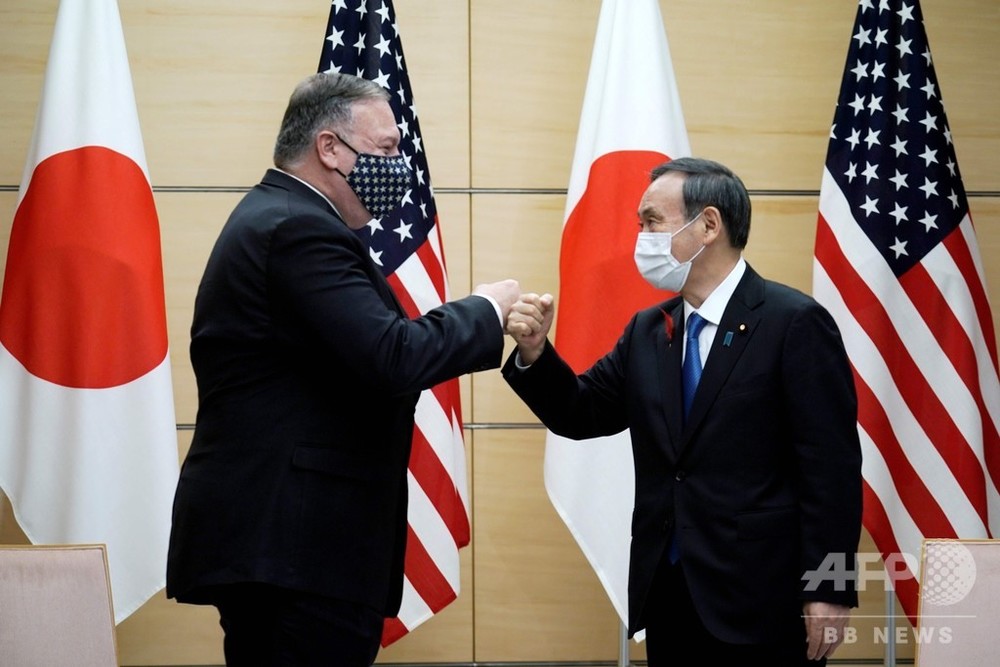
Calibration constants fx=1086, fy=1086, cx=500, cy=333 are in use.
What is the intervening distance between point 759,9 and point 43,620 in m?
3.29

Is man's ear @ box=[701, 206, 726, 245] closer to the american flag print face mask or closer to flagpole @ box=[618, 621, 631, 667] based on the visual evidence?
the american flag print face mask

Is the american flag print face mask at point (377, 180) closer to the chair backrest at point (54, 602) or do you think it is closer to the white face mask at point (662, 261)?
the white face mask at point (662, 261)

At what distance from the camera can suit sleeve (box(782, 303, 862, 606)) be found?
234 centimetres

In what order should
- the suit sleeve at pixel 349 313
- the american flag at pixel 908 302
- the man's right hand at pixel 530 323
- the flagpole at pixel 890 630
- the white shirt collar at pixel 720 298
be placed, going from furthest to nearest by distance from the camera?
the flagpole at pixel 890 630 → the american flag at pixel 908 302 → the white shirt collar at pixel 720 298 → the man's right hand at pixel 530 323 → the suit sleeve at pixel 349 313

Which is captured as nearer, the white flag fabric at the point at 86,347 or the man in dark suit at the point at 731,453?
the man in dark suit at the point at 731,453

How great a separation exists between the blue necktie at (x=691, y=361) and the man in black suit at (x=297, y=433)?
0.61 metres

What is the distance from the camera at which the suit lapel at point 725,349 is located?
8.08 ft

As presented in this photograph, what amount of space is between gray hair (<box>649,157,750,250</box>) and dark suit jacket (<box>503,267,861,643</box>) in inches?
7.1

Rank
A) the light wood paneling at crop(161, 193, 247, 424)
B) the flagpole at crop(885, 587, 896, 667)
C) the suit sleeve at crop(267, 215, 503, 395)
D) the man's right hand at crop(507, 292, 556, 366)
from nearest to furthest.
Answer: the suit sleeve at crop(267, 215, 503, 395), the man's right hand at crop(507, 292, 556, 366), the flagpole at crop(885, 587, 896, 667), the light wood paneling at crop(161, 193, 247, 424)

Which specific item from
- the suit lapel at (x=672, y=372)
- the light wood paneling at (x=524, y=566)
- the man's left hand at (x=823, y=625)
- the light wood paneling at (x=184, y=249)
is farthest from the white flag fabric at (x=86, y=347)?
the man's left hand at (x=823, y=625)

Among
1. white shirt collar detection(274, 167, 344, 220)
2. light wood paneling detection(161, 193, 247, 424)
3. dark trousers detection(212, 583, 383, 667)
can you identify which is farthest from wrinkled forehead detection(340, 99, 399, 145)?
light wood paneling detection(161, 193, 247, 424)

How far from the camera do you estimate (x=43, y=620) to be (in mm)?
2885

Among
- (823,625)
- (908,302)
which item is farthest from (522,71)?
(823,625)

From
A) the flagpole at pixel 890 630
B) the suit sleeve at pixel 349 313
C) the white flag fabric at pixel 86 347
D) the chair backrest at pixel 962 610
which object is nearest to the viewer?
the suit sleeve at pixel 349 313
